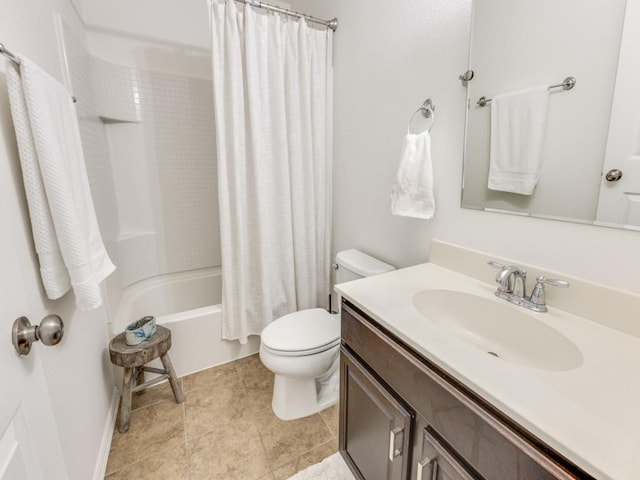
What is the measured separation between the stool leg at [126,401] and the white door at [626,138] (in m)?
1.97

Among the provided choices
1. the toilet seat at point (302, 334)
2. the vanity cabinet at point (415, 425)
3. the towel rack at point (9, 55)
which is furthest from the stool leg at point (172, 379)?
the towel rack at point (9, 55)

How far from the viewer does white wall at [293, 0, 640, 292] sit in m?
0.88

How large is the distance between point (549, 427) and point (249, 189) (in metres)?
1.58

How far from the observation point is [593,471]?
0.43 metres

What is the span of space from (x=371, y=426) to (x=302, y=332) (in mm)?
607

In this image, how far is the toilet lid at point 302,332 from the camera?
4.61ft

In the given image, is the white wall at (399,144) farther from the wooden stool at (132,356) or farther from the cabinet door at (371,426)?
the wooden stool at (132,356)

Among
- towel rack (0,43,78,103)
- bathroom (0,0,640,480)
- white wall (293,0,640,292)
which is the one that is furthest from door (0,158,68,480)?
white wall (293,0,640,292)

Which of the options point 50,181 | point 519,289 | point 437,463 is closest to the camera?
point 437,463

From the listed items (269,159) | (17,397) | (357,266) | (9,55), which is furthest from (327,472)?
(9,55)

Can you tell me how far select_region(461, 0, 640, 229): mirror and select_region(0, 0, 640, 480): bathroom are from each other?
0.20 ft

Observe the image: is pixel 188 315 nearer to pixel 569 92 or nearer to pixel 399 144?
pixel 399 144

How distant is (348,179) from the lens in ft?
5.96

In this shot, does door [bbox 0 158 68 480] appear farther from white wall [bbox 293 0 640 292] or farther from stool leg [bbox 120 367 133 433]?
white wall [bbox 293 0 640 292]
